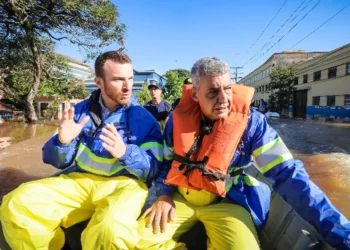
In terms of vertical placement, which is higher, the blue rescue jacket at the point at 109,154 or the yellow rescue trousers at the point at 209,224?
the blue rescue jacket at the point at 109,154

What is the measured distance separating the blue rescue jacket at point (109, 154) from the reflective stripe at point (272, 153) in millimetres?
696

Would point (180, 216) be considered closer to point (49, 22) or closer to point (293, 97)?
point (49, 22)

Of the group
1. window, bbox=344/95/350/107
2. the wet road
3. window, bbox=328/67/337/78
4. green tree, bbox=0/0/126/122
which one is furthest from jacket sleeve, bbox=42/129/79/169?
window, bbox=328/67/337/78

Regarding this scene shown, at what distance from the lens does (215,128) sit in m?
1.76

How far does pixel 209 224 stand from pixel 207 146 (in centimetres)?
49

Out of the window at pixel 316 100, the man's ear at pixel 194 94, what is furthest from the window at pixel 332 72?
the man's ear at pixel 194 94

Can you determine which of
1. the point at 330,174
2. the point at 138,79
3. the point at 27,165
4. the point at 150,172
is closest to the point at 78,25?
the point at 27,165

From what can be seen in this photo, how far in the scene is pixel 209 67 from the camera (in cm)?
169

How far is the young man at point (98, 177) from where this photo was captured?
1549 mm

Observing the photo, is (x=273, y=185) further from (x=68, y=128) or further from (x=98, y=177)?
(x=68, y=128)

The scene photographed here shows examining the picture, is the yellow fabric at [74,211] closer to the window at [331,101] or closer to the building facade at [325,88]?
the building facade at [325,88]

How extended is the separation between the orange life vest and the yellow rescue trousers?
135mm

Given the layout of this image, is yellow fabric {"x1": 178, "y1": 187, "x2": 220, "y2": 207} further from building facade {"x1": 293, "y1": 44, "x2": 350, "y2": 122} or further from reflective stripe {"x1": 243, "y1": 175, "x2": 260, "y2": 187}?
building facade {"x1": 293, "y1": 44, "x2": 350, "y2": 122}

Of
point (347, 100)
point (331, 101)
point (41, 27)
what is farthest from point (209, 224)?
point (331, 101)
